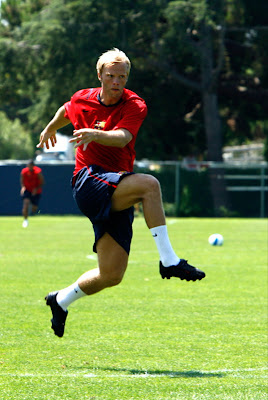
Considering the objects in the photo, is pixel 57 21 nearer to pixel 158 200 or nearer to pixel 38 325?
pixel 38 325

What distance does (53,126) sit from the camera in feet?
21.3

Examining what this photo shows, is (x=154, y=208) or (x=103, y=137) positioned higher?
(x=103, y=137)

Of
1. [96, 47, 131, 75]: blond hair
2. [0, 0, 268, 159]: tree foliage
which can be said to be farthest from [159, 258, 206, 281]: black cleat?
[0, 0, 268, 159]: tree foliage

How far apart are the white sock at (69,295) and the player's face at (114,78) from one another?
1638 millimetres

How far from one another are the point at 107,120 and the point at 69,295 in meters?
1.53

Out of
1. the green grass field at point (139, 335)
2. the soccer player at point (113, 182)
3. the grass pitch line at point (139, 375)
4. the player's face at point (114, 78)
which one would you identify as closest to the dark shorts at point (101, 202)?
the soccer player at point (113, 182)

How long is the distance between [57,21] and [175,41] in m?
5.23

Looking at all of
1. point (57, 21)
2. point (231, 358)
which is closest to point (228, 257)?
point (231, 358)

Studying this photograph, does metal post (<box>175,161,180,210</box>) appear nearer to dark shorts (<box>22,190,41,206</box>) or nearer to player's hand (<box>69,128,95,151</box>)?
dark shorts (<box>22,190,41,206</box>)

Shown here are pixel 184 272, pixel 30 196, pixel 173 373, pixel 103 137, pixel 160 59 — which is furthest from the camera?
pixel 160 59

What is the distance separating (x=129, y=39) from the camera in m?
32.6

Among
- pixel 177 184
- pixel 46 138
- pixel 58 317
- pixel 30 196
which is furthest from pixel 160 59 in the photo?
pixel 58 317

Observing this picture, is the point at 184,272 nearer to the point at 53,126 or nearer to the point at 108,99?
the point at 108,99

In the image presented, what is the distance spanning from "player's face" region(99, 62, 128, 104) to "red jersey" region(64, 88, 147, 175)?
5.2 inches
